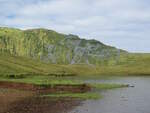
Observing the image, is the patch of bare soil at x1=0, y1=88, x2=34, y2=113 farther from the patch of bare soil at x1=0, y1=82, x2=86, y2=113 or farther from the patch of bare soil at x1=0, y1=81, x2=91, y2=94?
the patch of bare soil at x1=0, y1=81, x2=91, y2=94

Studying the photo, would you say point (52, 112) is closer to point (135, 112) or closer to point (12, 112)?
point (12, 112)

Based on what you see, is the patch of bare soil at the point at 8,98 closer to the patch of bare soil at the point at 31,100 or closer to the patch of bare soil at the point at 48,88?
the patch of bare soil at the point at 31,100

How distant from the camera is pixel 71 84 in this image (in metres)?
73.4

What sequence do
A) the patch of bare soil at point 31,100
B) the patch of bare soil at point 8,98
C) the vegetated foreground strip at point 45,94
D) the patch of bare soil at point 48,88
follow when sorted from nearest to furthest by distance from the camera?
the patch of bare soil at point 31,100 → the patch of bare soil at point 8,98 → the vegetated foreground strip at point 45,94 → the patch of bare soil at point 48,88

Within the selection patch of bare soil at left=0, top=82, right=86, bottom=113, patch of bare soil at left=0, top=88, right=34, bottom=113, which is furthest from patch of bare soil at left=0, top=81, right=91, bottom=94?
patch of bare soil at left=0, top=88, right=34, bottom=113

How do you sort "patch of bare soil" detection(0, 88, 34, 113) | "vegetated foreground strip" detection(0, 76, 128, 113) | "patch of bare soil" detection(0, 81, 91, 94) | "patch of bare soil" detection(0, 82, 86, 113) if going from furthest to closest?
"patch of bare soil" detection(0, 81, 91, 94) < "vegetated foreground strip" detection(0, 76, 128, 113) < "patch of bare soil" detection(0, 88, 34, 113) < "patch of bare soil" detection(0, 82, 86, 113)

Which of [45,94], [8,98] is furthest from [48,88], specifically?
[8,98]

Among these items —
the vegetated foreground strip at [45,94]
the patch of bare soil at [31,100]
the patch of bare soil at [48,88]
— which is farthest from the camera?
the patch of bare soil at [48,88]

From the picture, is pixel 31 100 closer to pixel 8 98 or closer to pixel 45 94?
pixel 8 98

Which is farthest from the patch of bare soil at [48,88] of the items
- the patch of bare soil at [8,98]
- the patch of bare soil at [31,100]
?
the patch of bare soil at [8,98]

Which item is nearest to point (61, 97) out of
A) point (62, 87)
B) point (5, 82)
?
point (62, 87)

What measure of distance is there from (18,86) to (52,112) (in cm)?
3521

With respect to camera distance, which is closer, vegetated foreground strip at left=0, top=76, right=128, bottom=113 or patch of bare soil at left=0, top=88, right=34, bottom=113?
patch of bare soil at left=0, top=88, right=34, bottom=113

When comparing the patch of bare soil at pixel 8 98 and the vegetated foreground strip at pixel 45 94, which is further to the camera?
the vegetated foreground strip at pixel 45 94
